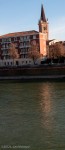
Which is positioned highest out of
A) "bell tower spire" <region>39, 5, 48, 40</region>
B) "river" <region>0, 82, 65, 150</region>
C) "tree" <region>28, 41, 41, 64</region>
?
"bell tower spire" <region>39, 5, 48, 40</region>

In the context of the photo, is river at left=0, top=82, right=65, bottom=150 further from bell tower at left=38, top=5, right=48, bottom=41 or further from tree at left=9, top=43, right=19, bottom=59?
bell tower at left=38, top=5, right=48, bottom=41

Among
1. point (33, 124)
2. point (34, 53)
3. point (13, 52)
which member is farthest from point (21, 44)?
point (33, 124)

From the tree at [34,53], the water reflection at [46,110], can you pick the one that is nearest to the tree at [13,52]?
the tree at [34,53]

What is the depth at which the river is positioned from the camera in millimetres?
19484

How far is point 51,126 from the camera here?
23.4m

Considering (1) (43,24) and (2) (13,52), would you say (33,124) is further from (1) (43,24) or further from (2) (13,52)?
(1) (43,24)

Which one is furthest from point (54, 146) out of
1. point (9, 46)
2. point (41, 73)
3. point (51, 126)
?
point (9, 46)

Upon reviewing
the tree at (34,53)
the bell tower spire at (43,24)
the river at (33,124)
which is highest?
the bell tower spire at (43,24)

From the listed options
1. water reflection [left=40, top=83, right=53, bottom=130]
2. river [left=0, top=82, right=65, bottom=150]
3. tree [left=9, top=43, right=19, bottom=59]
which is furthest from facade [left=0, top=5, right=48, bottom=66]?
river [left=0, top=82, right=65, bottom=150]

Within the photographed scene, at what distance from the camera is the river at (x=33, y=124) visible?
1948 centimetres

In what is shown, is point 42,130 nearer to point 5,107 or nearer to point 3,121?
point 3,121

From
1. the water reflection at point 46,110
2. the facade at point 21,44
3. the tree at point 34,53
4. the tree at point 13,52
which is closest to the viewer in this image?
the water reflection at point 46,110

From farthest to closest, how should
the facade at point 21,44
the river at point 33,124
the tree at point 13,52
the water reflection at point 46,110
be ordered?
1. the facade at point 21,44
2. the tree at point 13,52
3. the water reflection at point 46,110
4. the river at point 33,124

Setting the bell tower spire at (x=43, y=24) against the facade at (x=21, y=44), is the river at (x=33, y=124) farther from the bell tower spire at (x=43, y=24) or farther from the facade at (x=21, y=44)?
the bell tower spire at (x=43, y=24)
